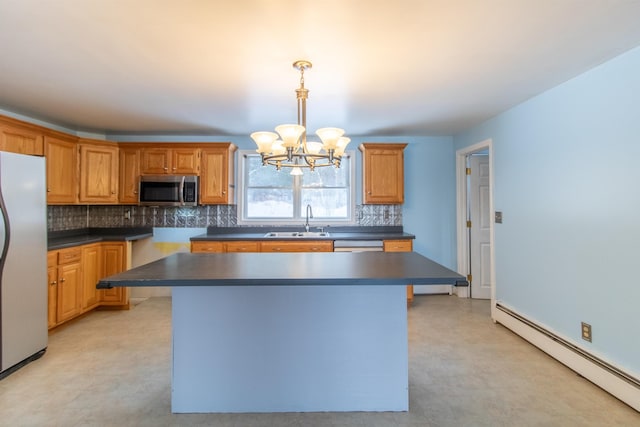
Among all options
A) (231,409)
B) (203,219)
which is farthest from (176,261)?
(203,219)

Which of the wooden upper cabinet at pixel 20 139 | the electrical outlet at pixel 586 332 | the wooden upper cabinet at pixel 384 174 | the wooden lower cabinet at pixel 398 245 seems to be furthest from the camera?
the wooden upper cabinet at pixel 384 174

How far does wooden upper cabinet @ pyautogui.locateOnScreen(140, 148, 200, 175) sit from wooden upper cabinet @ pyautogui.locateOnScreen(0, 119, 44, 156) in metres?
1.07

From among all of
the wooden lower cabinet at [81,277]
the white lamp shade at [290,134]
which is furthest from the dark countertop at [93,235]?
the white lamp shade at [290,134]

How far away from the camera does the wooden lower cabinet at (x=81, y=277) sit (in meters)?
3.15

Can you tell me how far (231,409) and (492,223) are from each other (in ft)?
10.7

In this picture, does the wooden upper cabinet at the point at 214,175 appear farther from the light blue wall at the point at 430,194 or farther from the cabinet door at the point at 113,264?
the light blue wall at the point at 430,194

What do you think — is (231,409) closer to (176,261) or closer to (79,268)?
(176,261)

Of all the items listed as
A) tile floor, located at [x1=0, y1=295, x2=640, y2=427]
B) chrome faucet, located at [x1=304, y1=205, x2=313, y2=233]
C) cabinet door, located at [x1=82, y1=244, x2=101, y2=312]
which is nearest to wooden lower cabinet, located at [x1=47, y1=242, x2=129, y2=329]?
cabinet door, located at [x1=82, y1=244, x2=101, y2=312]

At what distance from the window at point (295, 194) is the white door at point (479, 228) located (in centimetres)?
171

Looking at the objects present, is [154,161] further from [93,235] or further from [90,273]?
[90,273]

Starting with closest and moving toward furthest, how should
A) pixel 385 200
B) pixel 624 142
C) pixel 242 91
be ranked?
1. pixel 624 142
2. pixel 242 91
3. pixel 385 200

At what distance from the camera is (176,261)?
215 centimetres

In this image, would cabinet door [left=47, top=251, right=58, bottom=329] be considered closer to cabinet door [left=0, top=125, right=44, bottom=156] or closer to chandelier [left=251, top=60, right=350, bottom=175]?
cabinet door [left=0, top=125, right=44, bottom=156]

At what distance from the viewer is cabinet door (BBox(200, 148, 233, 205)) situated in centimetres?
419
